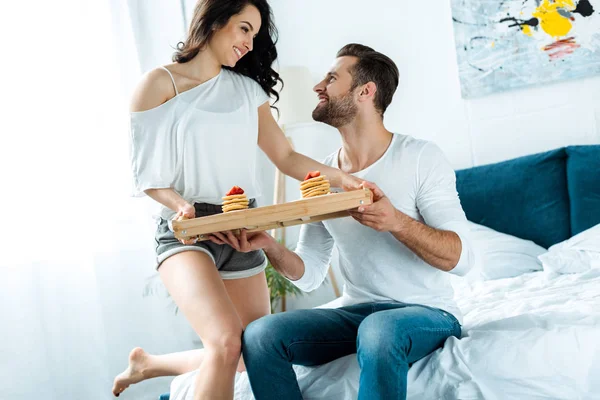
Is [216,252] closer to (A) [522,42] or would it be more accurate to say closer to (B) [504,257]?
(B) [504,257]

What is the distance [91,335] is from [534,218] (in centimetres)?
219

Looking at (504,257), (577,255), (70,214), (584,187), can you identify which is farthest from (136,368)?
(584,187)

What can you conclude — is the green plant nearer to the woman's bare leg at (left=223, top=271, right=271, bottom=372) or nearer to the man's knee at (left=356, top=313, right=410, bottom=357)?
the woman's bare leg at (left=223, top=271, right=271, bottom=372)

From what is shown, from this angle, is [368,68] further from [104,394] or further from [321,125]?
[104,394]

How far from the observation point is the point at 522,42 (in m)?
3.24

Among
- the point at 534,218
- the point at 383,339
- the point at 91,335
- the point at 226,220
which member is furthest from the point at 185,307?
the point at 534,218

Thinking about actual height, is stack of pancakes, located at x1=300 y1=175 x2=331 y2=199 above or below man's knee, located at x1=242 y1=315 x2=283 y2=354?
above

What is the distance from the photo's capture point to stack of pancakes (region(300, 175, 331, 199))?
1.57 metres

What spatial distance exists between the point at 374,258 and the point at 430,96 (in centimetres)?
190

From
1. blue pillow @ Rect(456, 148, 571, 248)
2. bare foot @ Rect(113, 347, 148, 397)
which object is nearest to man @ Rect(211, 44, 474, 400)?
bare foot @ Rect(113, 347, 148, 397)

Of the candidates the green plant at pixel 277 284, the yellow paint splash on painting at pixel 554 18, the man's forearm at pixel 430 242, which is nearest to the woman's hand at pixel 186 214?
the man's forearm at pixel 430 242

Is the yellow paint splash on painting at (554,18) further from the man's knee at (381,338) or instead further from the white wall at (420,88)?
the man's knee at (381,338)

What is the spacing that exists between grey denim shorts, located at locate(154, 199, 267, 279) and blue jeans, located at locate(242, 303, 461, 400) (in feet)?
1.01

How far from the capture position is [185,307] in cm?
171
